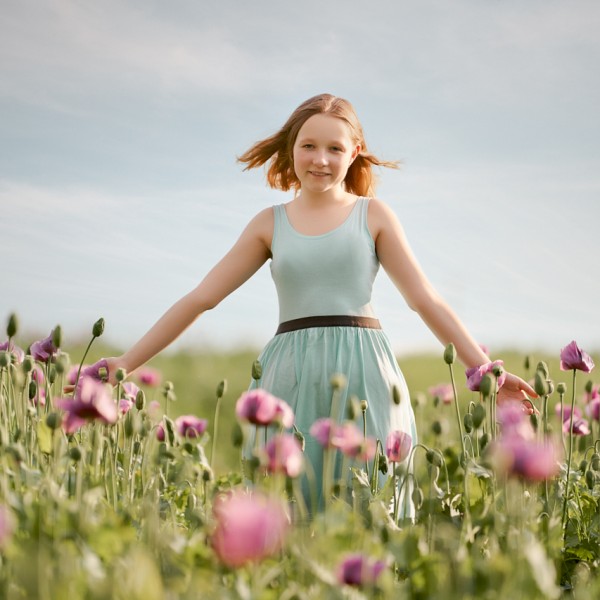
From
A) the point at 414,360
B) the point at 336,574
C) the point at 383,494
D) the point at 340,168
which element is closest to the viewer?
the point at 336,574

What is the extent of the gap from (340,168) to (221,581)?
4.27 feet

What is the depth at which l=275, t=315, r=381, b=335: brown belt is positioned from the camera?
2.21 meters

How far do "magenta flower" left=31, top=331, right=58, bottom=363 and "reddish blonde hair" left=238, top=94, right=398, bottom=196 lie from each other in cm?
88

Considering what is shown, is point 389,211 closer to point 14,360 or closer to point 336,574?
point 14,360

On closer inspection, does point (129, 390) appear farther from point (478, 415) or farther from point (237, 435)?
point (478, 415)

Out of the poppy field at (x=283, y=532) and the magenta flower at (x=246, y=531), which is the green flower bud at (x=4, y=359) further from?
the magenta flower at (x=246, y=531)

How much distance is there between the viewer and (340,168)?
91.3 inches

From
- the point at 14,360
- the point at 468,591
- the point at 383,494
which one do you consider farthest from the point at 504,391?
the point at 14,360

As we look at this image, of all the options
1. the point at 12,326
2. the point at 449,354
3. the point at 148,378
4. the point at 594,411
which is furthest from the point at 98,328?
the point at 594,411

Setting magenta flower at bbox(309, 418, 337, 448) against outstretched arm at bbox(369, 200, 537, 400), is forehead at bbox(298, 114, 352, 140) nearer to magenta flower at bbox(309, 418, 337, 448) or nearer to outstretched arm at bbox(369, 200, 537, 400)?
outstretched arm at bbox(369, 200, 537, 400)

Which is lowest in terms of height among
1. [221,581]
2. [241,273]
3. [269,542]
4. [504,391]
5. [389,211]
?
[221,581]

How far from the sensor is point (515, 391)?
227cm

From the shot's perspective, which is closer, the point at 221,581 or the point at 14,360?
the point at 221,581

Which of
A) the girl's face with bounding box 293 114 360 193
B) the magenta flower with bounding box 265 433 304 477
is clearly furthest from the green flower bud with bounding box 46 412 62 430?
the girl's face with bounding box 293 114 360 193
